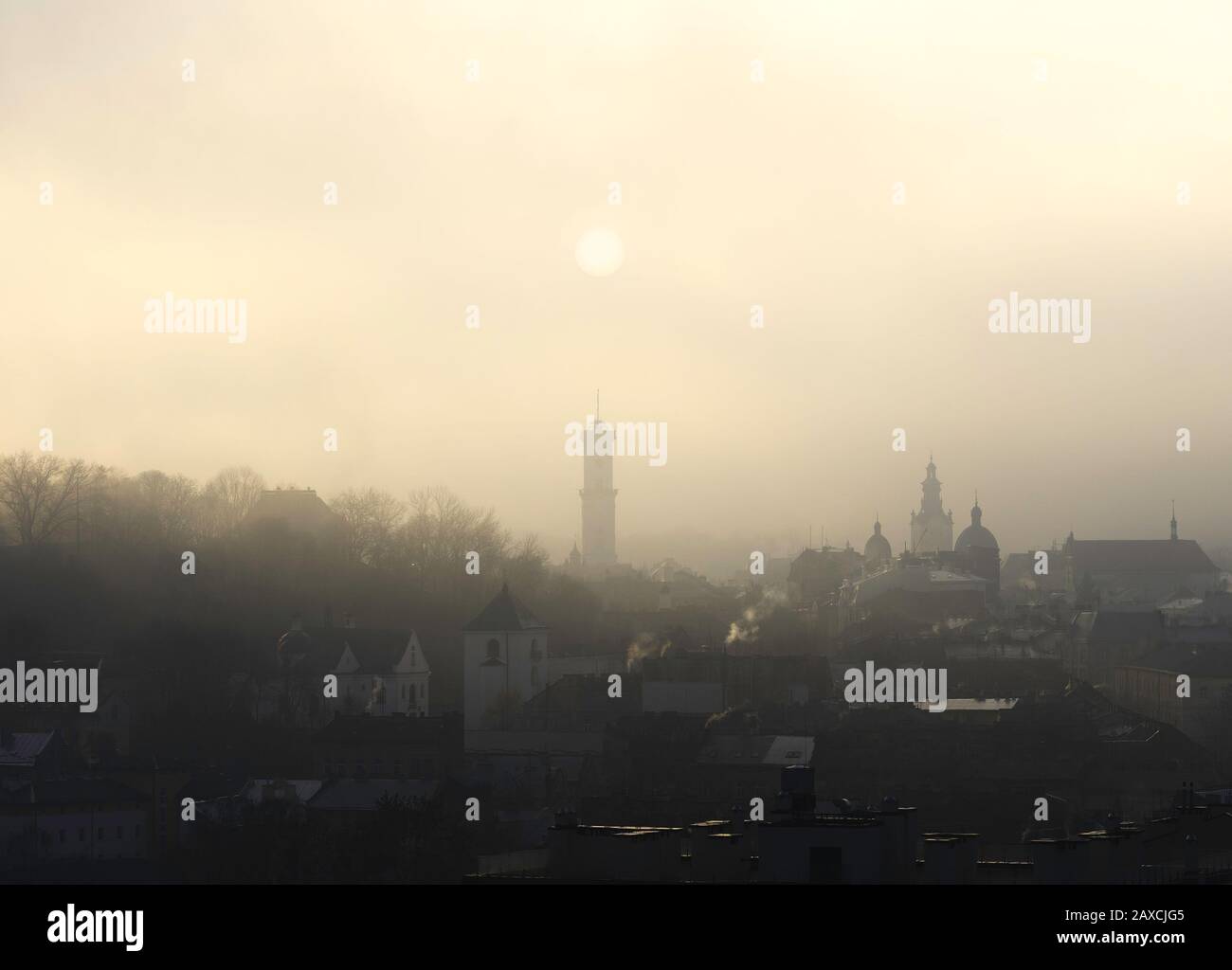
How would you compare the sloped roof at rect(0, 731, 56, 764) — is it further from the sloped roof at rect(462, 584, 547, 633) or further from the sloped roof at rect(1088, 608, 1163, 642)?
the sloped roof at rect(1088, 608, 1163, 642)

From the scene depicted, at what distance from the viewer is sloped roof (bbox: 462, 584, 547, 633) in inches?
2916

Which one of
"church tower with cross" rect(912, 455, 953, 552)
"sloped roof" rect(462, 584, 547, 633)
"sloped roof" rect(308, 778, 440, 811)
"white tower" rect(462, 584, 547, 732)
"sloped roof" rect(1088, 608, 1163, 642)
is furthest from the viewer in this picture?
"church tower with cross" rect(912, 455, 953, 552)

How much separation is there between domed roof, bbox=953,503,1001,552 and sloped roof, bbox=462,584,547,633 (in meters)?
69.3

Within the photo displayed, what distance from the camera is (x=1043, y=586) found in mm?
159750

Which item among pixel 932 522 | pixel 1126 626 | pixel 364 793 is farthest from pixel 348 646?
pixel 932 522

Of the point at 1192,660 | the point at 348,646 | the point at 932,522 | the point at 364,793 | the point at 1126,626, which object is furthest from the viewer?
the point at 932,522

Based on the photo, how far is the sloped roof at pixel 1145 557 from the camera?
147 meters

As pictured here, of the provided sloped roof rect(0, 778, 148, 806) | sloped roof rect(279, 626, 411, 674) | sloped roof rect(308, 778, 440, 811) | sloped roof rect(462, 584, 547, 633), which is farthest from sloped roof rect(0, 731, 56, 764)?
sloped roof rect(462, 584, 547, 633)

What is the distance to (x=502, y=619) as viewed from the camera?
244ft

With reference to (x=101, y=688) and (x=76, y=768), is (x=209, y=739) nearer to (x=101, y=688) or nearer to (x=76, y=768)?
(x=101, y=688)

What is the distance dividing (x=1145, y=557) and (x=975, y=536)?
1478cm

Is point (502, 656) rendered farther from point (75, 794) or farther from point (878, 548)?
point (878, 548)

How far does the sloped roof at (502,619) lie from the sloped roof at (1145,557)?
→ 81.9 metres
